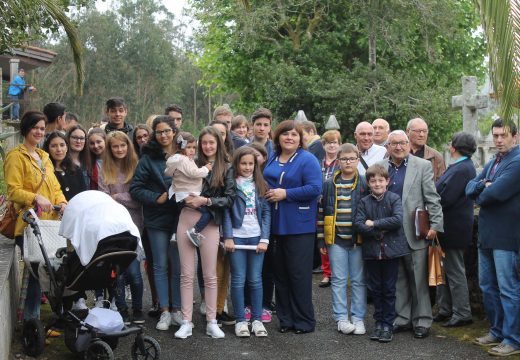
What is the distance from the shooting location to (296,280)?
7.88 m

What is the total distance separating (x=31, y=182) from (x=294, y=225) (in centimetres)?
254

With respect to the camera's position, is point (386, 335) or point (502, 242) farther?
point (386, 335)

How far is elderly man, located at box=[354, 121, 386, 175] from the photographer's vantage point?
31.2 feet

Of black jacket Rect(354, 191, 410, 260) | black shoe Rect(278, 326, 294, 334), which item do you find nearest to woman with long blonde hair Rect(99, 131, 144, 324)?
black shoe Rect(278, 326, 294, 334)

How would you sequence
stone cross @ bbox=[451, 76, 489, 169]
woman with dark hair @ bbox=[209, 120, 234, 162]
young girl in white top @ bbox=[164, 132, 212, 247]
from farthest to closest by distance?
stone cross @ bbox=[451, 76, 489, 169]
woman with dark hair @ bbox=[209, 120, 234, 162]
young girl in white top @ bbox=[164, 132, 212, 247]

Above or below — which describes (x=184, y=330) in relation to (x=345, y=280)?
below

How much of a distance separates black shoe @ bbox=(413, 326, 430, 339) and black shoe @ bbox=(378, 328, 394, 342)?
0.89 feet

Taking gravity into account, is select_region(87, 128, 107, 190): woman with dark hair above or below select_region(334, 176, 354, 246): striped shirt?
above

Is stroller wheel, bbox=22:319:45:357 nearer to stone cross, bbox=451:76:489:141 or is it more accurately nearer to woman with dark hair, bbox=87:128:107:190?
woman with dark hair, bbox=87:128:107:190

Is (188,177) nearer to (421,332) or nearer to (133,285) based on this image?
(133,285)

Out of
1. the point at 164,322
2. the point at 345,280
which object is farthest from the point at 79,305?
the point at 345,280

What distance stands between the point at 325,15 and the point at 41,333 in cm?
2167

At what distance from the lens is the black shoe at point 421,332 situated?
7.66 metres

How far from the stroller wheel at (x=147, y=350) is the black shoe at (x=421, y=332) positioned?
256 cm
